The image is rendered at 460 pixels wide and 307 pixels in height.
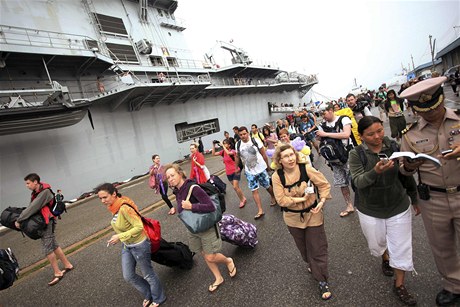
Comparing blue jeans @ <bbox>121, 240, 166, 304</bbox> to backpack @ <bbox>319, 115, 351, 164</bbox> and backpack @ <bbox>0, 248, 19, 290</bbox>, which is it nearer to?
backpack @ <bbox>0, 248, 19, 290</bbox>

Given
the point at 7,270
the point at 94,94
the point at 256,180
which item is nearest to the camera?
the point at 7,270

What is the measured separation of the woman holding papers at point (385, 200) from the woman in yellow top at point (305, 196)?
38cm

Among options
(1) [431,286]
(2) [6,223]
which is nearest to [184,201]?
(1) [431,286]

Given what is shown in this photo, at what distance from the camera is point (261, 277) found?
2900 millimetres

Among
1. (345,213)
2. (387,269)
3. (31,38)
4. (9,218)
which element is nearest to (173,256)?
(387,269)

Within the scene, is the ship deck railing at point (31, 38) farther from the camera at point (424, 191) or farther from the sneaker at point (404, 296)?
the sneaker at point (404, 296)

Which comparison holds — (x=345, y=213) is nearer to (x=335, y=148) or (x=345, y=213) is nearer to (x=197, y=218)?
(x=335, y=148)

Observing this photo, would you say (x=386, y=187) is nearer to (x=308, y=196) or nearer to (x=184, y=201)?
(x=308, y=196)

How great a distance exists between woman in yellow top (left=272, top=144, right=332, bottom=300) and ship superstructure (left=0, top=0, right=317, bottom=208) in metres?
11.1

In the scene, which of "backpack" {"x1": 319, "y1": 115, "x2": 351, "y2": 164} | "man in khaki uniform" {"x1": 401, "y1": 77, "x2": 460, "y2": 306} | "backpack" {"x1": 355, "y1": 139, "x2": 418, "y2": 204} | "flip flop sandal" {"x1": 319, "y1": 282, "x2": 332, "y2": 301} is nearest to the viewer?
"man in khaki uniform" {"x1": 401, "y1": 77, "x2": 460, "y2": 306}

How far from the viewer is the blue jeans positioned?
2.71 metres

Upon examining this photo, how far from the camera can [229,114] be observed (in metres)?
24.5

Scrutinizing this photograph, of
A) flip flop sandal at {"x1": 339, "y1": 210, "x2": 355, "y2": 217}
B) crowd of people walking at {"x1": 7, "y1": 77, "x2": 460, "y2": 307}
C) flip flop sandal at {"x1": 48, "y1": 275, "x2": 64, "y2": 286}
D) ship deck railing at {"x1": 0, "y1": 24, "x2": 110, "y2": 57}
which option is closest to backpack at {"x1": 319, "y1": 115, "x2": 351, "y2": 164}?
flip flop sandal at {"x1": 339, "y1": 210, "x2": 355, "y2": 217}

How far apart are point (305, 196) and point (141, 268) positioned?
204 cm
